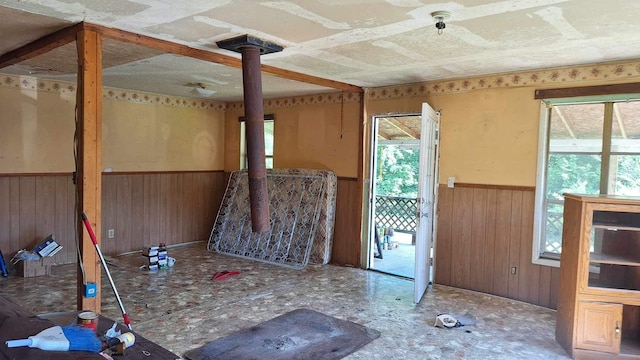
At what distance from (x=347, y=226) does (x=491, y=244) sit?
1940 millimetres

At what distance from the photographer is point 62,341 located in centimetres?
162

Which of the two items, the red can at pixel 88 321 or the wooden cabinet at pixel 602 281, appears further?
the wooden cabinet at pixel 602 281

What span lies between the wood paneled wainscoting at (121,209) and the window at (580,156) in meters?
5.04

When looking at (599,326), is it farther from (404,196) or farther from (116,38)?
(404,196)

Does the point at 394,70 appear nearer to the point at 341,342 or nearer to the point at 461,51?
the point at 461,51

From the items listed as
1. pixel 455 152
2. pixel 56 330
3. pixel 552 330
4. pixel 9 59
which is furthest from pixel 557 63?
pixel 9 59

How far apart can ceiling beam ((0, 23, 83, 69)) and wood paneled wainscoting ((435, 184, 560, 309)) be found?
384 cm

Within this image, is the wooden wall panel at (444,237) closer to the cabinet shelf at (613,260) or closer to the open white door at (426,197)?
the open white door at (426,197)

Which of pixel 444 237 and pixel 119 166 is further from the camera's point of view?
pixel 119 166

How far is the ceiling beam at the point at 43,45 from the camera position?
3123mm

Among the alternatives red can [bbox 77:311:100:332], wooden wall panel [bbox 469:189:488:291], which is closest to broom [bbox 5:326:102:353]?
red can [bbox 77:311:100:332]

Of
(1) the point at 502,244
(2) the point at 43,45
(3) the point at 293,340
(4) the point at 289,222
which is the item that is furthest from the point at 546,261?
(2) the point at 43,45

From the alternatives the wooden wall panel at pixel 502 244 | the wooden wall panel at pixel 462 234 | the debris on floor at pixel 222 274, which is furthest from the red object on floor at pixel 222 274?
the wooden wall panel at pixel 502 244

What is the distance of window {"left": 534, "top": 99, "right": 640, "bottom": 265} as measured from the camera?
3.91 metres
